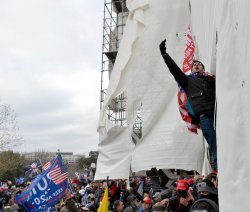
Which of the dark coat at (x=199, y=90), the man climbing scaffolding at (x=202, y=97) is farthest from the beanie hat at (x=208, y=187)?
the dark coat at (x=199, y=90)

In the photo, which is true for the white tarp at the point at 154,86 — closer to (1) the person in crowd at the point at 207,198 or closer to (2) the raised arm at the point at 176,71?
(2) the raised arm at the point at 176,71

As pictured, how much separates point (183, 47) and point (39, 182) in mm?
5670

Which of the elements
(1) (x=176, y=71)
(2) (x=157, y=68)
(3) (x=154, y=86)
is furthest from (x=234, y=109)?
(2) (x=157, y=68)

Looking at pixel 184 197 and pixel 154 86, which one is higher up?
pixel 154 86

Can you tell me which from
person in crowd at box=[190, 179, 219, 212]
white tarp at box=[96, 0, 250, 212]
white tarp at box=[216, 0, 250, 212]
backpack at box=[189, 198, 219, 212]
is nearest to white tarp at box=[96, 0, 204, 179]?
white tarp at box=[96, 0, 250, 212]

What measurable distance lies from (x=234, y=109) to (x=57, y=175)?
8617 millimetres

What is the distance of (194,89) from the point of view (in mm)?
3293

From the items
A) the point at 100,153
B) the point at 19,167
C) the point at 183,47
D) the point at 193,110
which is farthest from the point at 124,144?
the point at 19,167

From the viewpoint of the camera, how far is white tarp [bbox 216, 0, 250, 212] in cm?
185

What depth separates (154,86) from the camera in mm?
5586

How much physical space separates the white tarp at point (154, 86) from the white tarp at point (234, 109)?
9.95ft

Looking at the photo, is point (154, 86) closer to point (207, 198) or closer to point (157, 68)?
point (157, 68)

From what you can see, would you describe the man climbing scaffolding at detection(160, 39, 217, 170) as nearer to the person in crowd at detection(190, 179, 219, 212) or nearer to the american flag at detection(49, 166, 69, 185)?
the person in crowd at detection(190, 179, 219, 212)

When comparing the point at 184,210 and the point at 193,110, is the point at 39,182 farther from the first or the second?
the point at 193,110
